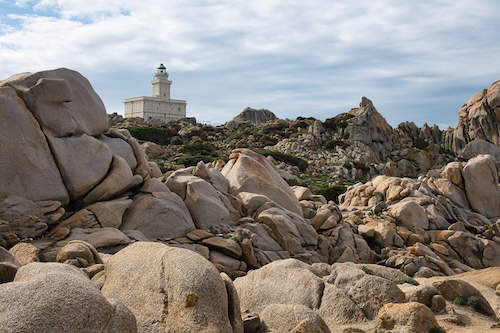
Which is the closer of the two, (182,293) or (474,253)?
(182,293)

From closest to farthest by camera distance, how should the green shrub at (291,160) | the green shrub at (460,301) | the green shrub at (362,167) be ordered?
the green shrub at (460,301) → the green shrub at (362,167) → the green shrub at (291,160)

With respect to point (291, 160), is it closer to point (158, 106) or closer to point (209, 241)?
point (209, 241)

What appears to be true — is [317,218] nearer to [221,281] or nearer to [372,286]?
[372,286]

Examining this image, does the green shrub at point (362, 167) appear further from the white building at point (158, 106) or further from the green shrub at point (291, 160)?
the white building at point (158, 106)

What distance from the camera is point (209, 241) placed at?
81.7 feet

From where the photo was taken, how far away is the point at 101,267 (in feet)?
50.2

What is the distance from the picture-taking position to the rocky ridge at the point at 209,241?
1158 cm

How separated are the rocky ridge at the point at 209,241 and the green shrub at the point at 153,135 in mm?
46735

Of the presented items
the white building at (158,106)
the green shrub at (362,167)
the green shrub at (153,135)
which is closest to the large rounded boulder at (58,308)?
the green shrub at (362,167)

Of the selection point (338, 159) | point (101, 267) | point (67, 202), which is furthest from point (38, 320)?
point (338, 159)

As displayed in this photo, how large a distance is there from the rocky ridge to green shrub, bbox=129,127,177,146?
46.7 metres

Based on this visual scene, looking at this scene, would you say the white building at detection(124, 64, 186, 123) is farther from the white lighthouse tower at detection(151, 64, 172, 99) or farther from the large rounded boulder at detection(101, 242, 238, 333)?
the large rounded boulder at detection(101, 242, 238, 333)

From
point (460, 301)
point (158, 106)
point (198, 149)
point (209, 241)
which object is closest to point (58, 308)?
point (460, 301)

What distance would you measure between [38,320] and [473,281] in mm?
18587
